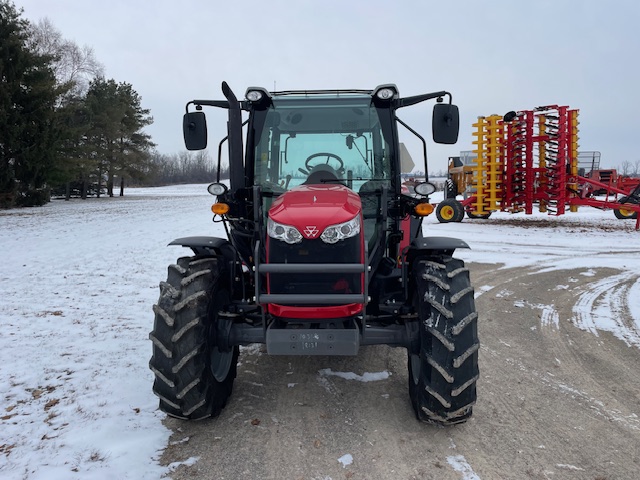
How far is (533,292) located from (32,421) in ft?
22.3

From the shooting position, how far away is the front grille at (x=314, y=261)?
3.11m

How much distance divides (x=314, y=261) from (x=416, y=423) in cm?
136

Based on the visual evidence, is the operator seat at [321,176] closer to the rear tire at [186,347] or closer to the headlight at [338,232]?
the headlight at [338,232]

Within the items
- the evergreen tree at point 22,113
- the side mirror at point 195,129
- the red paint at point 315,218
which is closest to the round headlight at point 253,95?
the side mirror at point 195,129

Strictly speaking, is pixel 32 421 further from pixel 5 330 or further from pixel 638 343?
pixel 638 343

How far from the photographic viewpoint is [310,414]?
A: 344 centimetres

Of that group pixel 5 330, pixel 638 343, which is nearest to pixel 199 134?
pixel 5 330

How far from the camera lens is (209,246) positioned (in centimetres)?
368

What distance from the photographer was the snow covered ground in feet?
9.61

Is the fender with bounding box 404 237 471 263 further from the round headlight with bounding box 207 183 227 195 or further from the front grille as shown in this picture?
the round headlight with bounding box 207 183 227 195

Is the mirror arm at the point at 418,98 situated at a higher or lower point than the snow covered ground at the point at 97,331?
higher

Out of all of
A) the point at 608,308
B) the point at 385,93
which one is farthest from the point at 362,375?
the point at 608,308

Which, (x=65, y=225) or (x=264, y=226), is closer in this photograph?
(x=264, y=226)

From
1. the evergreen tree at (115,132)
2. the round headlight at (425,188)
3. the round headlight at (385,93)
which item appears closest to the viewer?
the round headlight at (425,188)
